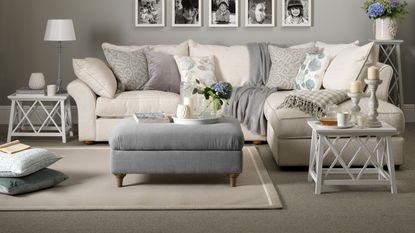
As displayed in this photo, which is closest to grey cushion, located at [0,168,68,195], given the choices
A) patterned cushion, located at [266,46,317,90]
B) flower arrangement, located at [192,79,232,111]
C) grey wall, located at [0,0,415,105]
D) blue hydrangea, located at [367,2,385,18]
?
flower arrangement, located at [192,79,232,111]

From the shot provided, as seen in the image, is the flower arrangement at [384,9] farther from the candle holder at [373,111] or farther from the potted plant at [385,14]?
the candle holder at [373,111]

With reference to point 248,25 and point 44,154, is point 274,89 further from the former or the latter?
point 44,154

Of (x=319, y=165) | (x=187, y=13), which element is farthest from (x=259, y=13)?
(x=319, y=165)

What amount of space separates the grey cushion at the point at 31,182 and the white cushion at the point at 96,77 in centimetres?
159

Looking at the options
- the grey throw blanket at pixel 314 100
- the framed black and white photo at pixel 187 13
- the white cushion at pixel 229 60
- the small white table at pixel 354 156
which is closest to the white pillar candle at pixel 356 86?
the small white table at pixel 354 156

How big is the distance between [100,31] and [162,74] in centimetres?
114

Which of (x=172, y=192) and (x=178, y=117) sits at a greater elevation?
(x=178, y=117)

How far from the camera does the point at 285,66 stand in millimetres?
7113

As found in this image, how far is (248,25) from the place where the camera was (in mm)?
7922

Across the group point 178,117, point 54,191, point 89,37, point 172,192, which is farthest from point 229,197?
point 89,37

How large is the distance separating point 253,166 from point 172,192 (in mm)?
1018

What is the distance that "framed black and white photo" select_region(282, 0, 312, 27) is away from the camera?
788cm

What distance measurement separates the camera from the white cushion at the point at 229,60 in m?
7.36

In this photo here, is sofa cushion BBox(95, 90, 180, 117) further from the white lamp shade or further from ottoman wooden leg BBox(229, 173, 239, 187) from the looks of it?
ottoman wooden leg BBox(229, 173, 239, 187)
